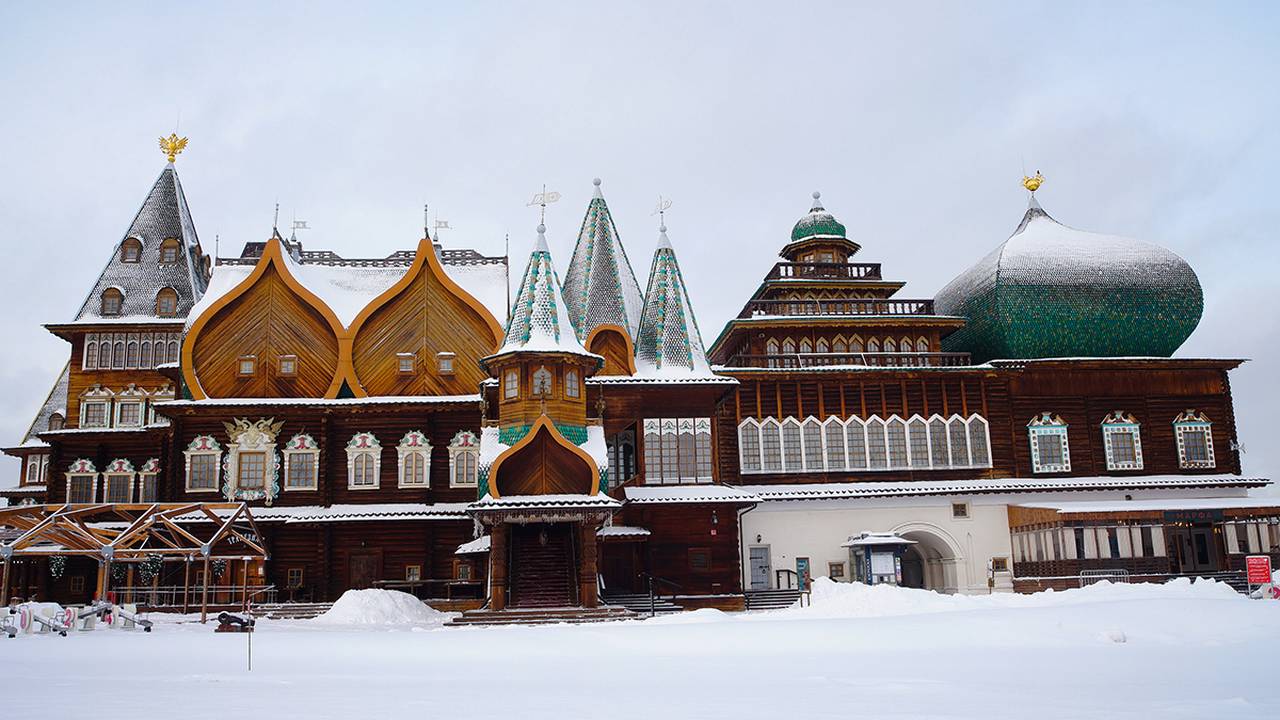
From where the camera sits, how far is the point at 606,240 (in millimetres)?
30984

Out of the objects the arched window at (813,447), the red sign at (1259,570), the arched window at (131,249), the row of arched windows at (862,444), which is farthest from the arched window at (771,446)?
the arched window at (131,249)

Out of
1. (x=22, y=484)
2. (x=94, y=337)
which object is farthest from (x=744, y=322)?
(x=22, y=484)

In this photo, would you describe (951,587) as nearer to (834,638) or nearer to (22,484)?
(834,638)

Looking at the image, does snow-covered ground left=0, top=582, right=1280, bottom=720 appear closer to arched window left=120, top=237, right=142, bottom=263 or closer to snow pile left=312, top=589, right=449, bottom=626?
snow pile left=312, top=589, right=449, bottom=626

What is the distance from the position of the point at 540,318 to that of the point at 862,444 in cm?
1345

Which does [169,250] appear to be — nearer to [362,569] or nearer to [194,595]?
[194,595]

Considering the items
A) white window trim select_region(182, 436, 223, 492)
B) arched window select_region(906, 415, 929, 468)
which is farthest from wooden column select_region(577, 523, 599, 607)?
arched window select_region(906, 415, 929, 468)

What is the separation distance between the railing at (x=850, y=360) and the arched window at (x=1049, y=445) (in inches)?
119

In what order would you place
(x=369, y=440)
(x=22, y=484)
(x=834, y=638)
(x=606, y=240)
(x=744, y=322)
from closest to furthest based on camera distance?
(x=834, y=638), (x=369, y=440), (x=606, y=240), (x=744, y=322), (x=22, y=484)

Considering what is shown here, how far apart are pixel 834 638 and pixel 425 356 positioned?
57.2 feet

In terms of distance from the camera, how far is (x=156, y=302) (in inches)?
1361

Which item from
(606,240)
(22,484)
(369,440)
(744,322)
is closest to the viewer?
(369,440)

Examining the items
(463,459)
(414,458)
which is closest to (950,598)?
(463,459)

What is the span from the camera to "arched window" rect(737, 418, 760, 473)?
3272 centimetres
